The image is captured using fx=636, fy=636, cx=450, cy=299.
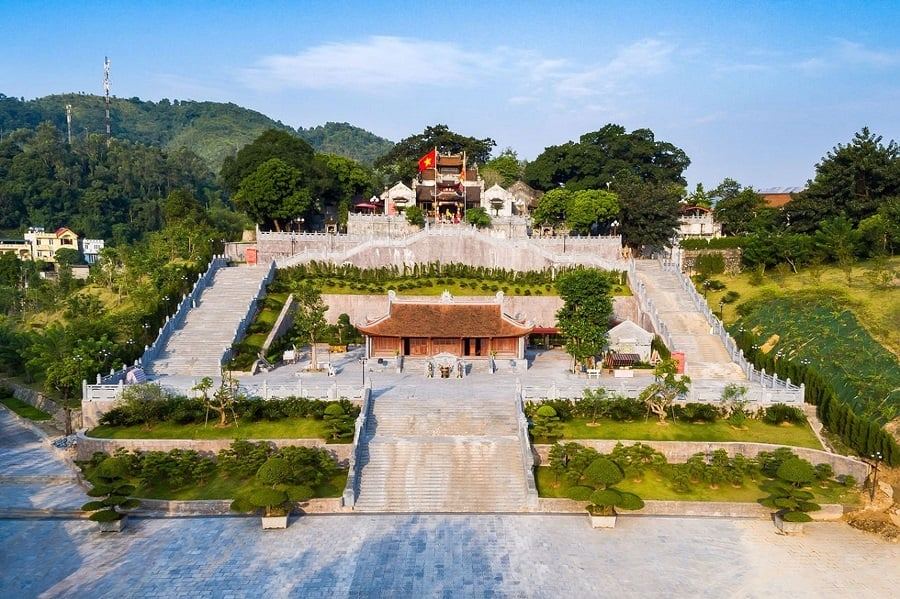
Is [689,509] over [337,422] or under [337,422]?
under

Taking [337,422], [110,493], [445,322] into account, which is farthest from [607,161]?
[110,493]

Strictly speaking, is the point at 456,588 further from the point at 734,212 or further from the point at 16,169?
the point at 16,169

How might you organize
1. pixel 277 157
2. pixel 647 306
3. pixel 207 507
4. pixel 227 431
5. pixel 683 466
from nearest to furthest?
pixel 207 507, pixel 683 466, pixel 227 431, pixel 647 306, pixel 277 157

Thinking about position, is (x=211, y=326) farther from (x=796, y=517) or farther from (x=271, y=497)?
(x=796, y=517)

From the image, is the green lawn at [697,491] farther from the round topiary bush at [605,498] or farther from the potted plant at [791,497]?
the round topiary bush at [605,498]

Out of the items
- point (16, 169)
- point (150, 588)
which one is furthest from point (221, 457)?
point (16, 169)

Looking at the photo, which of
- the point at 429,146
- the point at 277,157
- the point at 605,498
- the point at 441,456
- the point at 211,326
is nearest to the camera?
the point at 605,498

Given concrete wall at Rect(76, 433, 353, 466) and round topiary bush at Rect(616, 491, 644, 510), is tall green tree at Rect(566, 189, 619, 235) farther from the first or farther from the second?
round topiary bush at Rect(616, 491, 644, 510)

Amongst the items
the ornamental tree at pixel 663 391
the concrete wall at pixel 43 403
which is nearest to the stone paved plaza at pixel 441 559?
the ornamental tree at pixel 663 391
